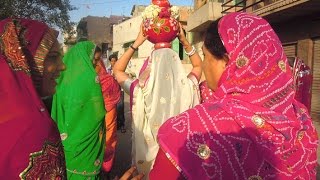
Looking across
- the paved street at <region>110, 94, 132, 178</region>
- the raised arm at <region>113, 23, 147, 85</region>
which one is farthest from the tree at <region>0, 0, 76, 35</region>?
the raised arm at <region>113, 23, 147, 85</region>

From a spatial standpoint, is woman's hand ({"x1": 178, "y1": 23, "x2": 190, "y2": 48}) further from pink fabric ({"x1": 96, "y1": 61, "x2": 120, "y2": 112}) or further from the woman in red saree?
the woman in red saree

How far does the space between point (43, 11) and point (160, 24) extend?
570 inches

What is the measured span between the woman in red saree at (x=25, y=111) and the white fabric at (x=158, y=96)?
1248mm

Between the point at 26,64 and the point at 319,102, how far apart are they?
875 cm

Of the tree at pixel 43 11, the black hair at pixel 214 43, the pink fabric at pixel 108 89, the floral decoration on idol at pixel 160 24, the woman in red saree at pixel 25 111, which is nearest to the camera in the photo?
the woman in red saree at pixel 25 111

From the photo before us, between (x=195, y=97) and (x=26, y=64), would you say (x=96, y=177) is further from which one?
(x=26, y=64)

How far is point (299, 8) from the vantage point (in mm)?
8383

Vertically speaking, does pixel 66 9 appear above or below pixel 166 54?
above

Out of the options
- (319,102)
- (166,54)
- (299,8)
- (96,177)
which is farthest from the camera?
(319,102)

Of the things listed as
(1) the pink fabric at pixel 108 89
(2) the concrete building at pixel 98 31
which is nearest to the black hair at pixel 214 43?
(1) the pink fabric at pixel 108 89

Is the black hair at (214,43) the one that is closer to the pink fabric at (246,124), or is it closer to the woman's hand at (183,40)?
the pink fabric at (246,124)

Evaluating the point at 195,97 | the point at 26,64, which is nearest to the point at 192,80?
the point at 195,97

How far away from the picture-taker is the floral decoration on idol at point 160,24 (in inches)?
117

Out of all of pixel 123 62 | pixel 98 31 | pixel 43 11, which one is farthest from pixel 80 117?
pixel 98 31
